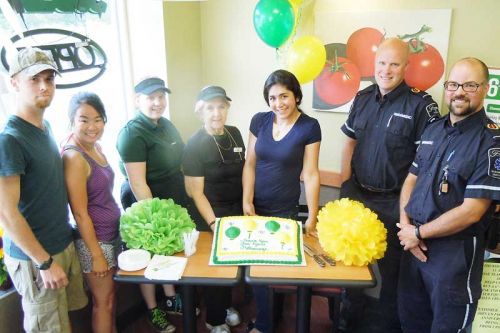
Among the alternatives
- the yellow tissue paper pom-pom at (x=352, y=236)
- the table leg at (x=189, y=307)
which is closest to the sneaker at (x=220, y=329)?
the table leg at (x=189, y=307)

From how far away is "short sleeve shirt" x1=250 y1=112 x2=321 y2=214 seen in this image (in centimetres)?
205

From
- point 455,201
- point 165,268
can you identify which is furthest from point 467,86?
point 165,268

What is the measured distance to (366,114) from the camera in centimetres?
235

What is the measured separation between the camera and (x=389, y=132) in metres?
2.22

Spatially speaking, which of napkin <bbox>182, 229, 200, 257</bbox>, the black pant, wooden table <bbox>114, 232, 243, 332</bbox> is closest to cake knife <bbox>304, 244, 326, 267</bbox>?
wooden table <bbox>114, 232, 243, 332</bbox>

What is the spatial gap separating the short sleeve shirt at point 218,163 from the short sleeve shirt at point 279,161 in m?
0.12

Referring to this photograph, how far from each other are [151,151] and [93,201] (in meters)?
0.44

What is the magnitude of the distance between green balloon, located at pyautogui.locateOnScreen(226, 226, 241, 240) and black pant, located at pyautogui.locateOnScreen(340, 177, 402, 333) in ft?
3.17

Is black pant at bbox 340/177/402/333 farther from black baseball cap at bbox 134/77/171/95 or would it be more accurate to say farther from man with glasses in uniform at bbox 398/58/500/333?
black baseball cap at bbox 134/77/171/95

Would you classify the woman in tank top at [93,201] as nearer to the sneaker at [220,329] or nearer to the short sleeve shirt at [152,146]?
the short sleeve shirt at [152,146]

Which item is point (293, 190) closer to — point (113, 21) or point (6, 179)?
point (6, 179)

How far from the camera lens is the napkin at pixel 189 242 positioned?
1.74 meters

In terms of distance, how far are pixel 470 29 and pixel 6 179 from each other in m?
2.72

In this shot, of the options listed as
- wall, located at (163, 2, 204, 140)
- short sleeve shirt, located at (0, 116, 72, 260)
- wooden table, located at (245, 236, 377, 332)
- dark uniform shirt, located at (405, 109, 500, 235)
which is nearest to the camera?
short sleeve shirt, located at (0, 116, 72, 260)
